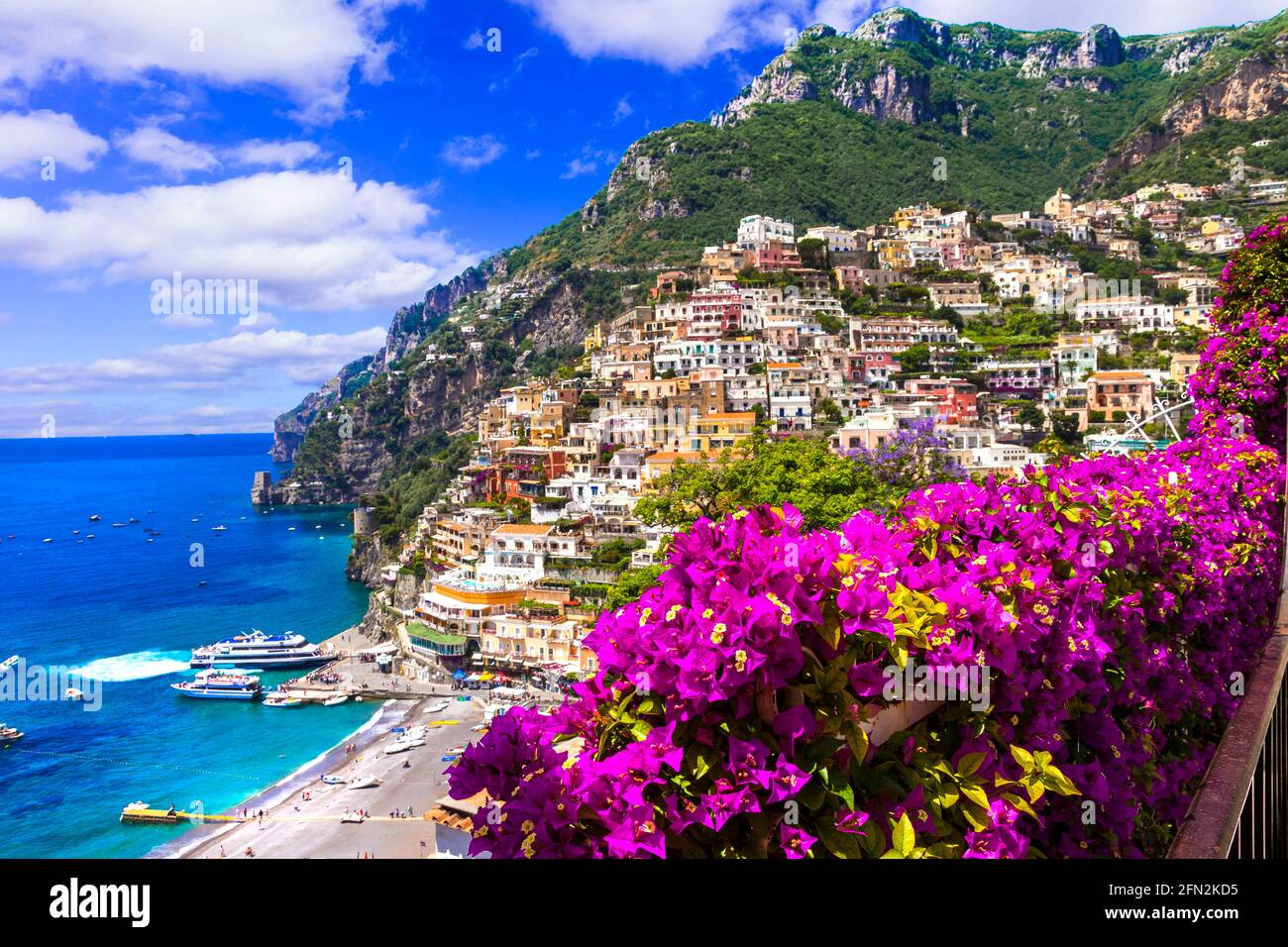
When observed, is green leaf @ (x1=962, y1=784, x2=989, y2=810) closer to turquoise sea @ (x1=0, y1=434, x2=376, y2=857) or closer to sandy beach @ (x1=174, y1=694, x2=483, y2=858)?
sandy beach @ (x1=174, y1=694, x2=483, y2=858)

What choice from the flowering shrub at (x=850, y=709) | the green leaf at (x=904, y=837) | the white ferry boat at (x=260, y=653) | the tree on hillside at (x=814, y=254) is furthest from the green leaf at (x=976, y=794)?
the tree on hillside at (x=814, y=254)

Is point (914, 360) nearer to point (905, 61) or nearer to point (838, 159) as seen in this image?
point (838, 159)

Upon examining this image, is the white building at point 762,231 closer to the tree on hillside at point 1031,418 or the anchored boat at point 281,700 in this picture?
the tree on hillside at point 1031,418

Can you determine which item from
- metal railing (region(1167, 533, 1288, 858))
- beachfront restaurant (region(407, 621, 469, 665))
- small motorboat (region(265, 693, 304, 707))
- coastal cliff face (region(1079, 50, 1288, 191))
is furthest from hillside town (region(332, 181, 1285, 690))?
coastal cliff face (region(1079, 50, 1288, 191))

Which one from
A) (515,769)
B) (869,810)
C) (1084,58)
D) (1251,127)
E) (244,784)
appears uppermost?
(1084,58)
